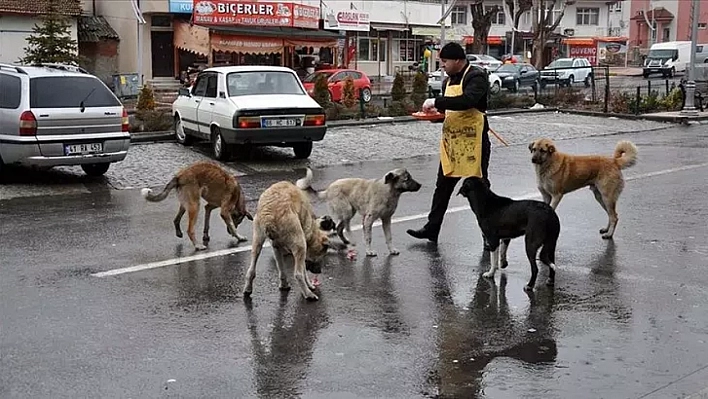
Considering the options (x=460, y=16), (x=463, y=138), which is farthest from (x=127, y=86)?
(x=460, y=16)

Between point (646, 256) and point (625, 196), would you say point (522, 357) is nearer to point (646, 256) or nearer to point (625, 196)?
point (646, 256)

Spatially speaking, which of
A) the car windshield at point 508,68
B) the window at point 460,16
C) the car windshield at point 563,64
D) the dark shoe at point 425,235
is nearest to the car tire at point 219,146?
the dark shoe at point 425,235

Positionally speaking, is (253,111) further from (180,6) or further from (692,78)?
(180,6)

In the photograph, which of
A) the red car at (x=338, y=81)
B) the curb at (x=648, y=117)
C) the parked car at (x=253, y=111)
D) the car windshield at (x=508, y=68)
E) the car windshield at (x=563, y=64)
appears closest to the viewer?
the parked car at (x=253, y=111)

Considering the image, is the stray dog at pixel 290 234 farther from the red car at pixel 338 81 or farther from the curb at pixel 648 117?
the red car at pixel 338 81

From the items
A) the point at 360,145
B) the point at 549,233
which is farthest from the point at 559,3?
the point at 549,233

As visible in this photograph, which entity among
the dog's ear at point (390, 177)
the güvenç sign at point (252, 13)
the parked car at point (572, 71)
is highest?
the güvenç sign at point (252, 13)

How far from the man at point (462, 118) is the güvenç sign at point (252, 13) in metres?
31.5

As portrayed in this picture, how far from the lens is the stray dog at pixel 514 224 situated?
7.50 metres

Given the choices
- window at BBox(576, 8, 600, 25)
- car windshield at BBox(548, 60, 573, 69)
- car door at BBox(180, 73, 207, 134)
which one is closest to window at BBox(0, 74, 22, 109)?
car door at BBox(180, 73, 207, 134)

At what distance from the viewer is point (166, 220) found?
10.8 m

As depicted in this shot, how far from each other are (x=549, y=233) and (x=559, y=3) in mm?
75182

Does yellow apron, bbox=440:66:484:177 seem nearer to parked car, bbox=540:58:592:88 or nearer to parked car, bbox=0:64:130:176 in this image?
parked car, bbox=0:64:130:176

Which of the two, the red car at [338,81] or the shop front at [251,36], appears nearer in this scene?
the red car at [338,81]
